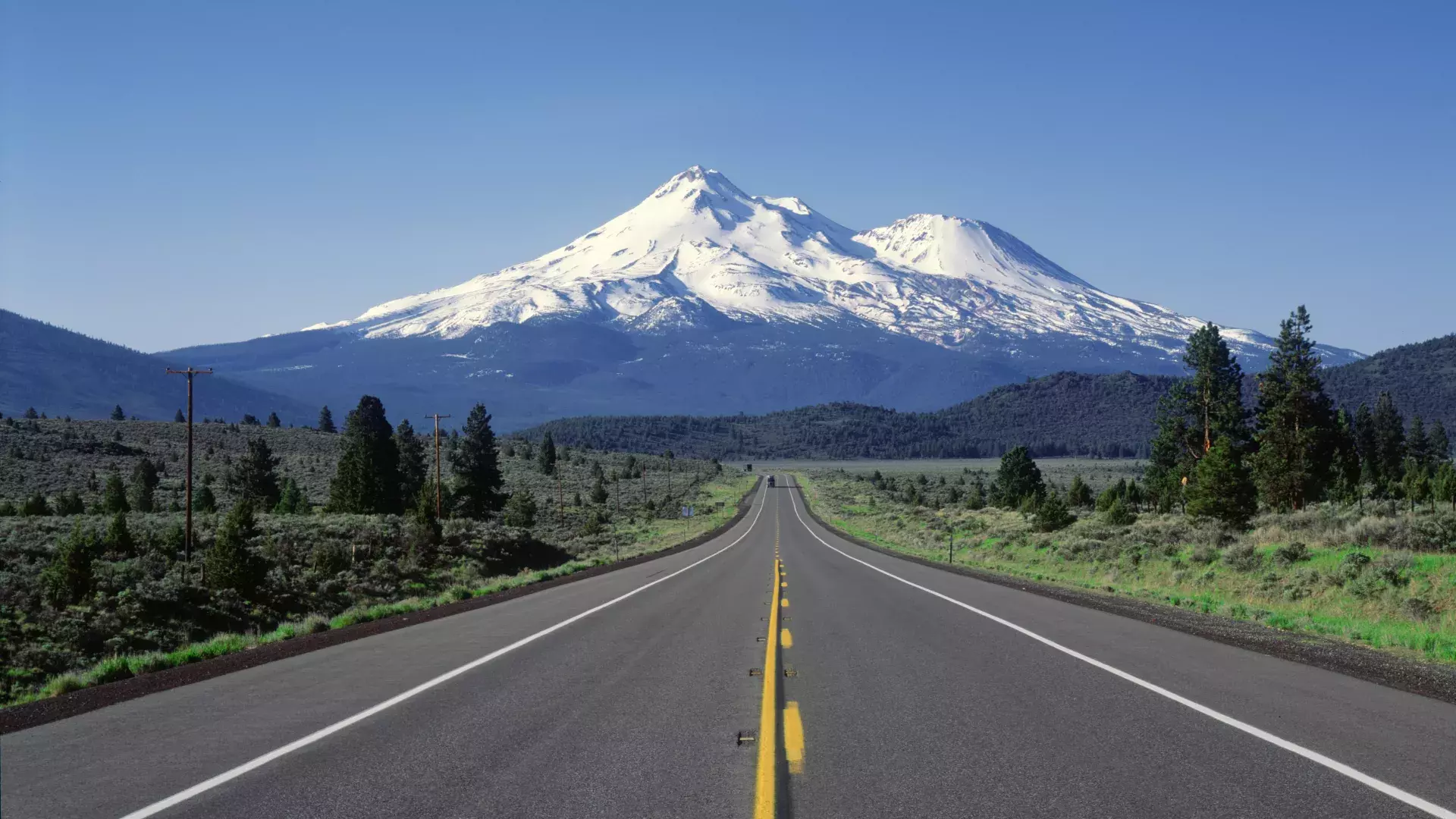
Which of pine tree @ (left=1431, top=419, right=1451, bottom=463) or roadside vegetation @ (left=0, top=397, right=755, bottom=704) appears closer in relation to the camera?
roadside vegetation @ (left=0, top=397, right=755, bottom=704)

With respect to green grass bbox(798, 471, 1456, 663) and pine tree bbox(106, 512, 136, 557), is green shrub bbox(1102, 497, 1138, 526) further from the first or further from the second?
pine tree bbox(106, 512, 136, 557)

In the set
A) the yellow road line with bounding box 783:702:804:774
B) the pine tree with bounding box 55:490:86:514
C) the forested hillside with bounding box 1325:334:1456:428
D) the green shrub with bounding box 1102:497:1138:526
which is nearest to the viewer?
the yellow road line with bounding box 783:702:804:774

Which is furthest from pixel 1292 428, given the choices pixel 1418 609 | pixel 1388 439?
pixel 1388 439

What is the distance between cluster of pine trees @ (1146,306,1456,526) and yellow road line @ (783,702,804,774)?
96.5 ft

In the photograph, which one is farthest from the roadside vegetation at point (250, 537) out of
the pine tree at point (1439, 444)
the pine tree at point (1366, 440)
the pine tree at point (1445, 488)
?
the pine tree at point (1439, 444)

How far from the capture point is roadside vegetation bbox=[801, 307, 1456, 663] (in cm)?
1770

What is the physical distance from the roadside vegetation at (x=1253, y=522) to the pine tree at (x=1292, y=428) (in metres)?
0.10

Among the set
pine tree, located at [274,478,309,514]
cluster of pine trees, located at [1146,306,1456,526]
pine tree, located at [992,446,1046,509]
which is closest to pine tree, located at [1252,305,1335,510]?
cluster of pine trees, located at [1146,306,1456,526]

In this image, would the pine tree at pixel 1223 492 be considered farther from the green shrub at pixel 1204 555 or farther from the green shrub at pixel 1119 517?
the green shrub at pixel 1204 555

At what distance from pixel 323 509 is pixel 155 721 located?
5282cm

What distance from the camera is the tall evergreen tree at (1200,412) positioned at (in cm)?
5941

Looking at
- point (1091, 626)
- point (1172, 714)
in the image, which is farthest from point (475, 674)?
point (1091, 626)

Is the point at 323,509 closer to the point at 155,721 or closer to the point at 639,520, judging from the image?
the point at 639,520

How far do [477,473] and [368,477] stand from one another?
931cm
